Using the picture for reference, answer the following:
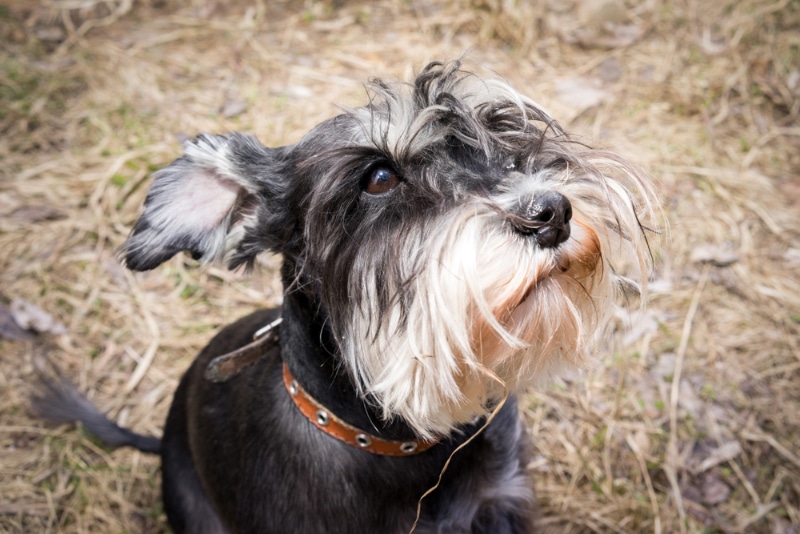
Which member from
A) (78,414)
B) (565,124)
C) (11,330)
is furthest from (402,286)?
(565,124)

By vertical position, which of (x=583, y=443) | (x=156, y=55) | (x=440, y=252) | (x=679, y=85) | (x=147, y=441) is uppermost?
(x=440, y=252)

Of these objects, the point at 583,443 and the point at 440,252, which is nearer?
the point at 440,252

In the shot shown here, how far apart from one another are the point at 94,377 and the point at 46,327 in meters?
0.40

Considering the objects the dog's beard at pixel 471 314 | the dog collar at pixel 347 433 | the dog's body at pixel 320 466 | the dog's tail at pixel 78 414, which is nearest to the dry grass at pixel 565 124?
the dog's tail at pixel 78 414

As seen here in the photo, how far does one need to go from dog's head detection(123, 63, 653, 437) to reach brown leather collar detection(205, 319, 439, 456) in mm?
110

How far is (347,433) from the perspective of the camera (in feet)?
7.02

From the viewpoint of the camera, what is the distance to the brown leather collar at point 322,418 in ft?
7.02

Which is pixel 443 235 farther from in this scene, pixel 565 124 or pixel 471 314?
pixel 565 124

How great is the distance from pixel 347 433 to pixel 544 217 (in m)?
0.98

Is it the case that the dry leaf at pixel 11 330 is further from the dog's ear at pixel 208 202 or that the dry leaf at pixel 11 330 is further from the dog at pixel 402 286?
the dog's ear at pixel 208 202

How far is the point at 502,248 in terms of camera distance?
5.32ft

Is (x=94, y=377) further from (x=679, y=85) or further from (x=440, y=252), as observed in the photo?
(x=679, y=85)

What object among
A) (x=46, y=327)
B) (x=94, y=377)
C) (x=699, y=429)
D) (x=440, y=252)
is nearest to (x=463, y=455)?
(x=440, y=252)

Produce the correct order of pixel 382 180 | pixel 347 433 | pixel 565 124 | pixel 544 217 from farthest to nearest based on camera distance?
1. pixel 565 124
2. pixel 347 433
3. pixel 382 180
4. pixel 544 217
